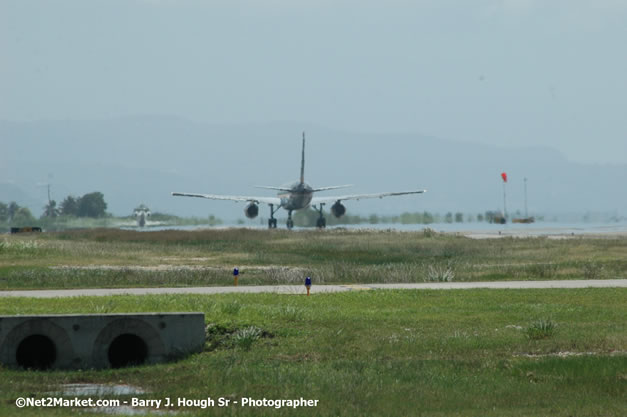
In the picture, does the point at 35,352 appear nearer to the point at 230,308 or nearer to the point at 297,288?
the point at 230,308

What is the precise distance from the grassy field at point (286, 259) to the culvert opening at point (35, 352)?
19031mm

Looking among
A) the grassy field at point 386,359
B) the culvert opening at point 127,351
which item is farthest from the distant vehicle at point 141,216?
the culvert opening at point 127,351

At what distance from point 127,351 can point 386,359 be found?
5495 millimetres

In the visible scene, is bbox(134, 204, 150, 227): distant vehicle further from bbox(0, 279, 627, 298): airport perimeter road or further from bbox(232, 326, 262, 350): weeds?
bbox(232, 326, 262, 350): weeds

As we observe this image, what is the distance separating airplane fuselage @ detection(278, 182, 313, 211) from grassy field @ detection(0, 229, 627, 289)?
17829mm

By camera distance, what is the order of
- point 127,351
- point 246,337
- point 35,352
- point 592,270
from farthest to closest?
point 592,270
point 246,337
point 127,351
point 35,352

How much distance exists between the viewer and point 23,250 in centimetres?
6053

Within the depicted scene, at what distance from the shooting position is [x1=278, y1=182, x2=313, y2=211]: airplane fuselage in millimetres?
108500

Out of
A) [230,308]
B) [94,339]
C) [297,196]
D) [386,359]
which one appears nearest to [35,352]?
[94,339]

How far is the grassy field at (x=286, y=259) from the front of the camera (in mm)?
42406

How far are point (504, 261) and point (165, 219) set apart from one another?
5110 inches

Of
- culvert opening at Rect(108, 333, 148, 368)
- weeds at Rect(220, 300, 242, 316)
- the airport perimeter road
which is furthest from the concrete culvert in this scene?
the airport perimeter road

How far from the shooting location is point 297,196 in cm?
10888

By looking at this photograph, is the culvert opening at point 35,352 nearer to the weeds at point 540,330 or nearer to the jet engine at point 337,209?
the weeds at point 540,330
